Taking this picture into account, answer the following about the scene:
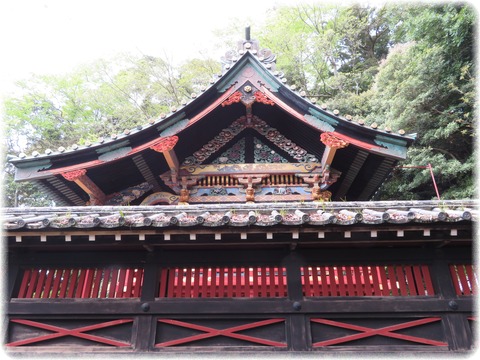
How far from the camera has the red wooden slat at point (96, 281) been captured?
493cm

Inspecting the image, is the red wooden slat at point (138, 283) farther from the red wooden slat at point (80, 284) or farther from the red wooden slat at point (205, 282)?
the red wooden slat at point (205, 282)

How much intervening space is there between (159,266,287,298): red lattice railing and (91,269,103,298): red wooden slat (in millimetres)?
895

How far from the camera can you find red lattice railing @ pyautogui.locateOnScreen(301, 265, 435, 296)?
482cm

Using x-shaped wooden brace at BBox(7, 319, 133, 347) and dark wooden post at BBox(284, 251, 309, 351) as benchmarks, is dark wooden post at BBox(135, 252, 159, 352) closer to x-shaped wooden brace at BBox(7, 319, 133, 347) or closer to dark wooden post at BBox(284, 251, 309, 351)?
x-shaped wooden brace at BBox(7, 319, 133, 347)

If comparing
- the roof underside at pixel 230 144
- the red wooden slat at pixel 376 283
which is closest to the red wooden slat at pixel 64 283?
the roof underside at pixel 230 144

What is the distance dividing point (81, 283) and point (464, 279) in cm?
544

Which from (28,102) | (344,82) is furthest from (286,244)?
(28,102)

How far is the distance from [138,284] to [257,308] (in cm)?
175

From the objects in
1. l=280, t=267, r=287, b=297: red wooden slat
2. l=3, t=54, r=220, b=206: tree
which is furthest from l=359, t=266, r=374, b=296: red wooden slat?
l=3, t=54, r=220, b=206: tree

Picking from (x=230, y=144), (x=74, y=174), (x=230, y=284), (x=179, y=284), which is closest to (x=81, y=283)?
(x=179, y=284)

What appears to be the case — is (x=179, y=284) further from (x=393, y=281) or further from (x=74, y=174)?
(x=74, y=174)

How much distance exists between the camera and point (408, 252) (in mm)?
4926

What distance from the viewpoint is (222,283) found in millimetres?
4918

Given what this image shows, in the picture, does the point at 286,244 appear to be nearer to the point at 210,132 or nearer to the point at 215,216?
the point at 215,216
